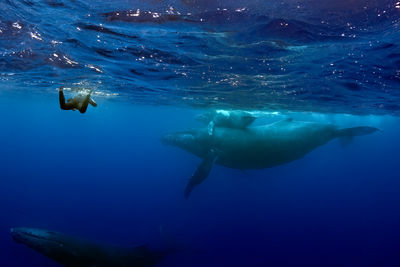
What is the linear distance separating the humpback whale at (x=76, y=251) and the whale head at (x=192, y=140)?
18.0 ft

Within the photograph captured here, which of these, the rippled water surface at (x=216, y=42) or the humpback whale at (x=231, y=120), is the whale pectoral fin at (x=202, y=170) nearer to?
the humpback whale at (x=231, y=120)

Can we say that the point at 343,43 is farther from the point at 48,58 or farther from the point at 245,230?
the point at 245,230

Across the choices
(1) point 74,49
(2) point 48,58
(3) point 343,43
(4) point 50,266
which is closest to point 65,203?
(4) point 50,266

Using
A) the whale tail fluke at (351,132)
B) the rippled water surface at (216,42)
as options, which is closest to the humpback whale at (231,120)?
the rippled water surface at (216,42)

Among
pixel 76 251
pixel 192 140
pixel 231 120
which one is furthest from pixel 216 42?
pixel 76 251

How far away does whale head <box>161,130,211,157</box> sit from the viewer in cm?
1357

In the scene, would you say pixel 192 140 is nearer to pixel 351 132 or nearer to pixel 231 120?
pixel 231 120

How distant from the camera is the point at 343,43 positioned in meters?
7.99

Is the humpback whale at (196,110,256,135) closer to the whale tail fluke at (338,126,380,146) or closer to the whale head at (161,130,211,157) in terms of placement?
the whale head at (161,130,211,157)

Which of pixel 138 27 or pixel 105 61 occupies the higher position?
pixel 138 27

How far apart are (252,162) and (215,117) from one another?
288cm

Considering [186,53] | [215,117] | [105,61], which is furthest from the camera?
[215,117]

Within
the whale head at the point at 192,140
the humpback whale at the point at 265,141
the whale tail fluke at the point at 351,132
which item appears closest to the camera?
the humpback whale at the point at 265,141

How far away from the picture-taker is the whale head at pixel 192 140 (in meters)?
13.6
